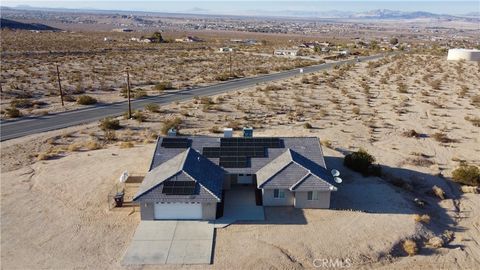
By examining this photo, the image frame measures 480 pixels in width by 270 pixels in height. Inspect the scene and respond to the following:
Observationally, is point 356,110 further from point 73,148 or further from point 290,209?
point 73,148

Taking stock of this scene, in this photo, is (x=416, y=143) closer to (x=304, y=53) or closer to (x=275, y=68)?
(x=275, y=68)

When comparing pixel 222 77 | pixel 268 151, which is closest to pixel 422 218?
pixel 268 151

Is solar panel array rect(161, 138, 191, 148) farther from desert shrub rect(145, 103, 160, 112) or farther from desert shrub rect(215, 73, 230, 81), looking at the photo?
desert shrub rect(215, 73, 230, 81)

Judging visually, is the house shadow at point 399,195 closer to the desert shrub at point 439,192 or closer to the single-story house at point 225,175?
the desert shrub at point 439,192

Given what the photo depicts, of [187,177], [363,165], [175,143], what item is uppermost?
[175,143]

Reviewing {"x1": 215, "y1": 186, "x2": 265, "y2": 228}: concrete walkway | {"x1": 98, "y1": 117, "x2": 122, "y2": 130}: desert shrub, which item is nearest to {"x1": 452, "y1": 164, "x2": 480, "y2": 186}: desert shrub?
{"x1": 215, "y1": 186, "x2": 265, "y2": 228}: concrete walkway

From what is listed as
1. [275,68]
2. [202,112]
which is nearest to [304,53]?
[275,68]
